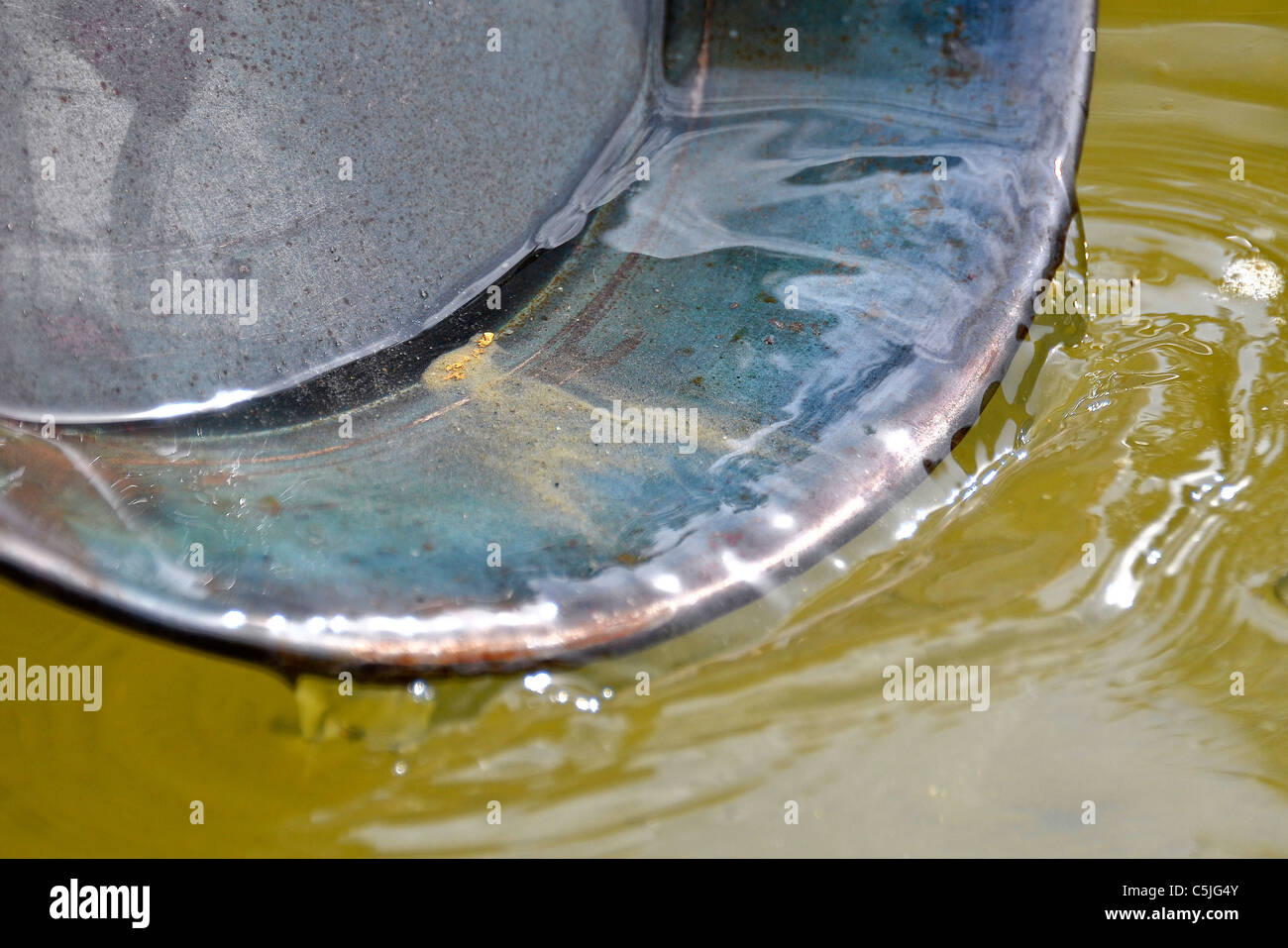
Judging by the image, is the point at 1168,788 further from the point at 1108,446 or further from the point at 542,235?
the point at 542,235

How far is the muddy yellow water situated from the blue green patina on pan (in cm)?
16

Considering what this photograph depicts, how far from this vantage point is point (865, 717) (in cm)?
125

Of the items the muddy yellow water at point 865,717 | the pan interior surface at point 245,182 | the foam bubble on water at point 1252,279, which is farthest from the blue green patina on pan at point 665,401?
the foam bubble on water at point 1252,279

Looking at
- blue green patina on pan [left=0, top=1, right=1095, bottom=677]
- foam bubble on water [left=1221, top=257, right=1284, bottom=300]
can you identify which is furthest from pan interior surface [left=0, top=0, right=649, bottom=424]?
foam bubble on water [left=1221, top=257, right=1284, bottom=300]

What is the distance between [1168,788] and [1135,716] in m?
0.09

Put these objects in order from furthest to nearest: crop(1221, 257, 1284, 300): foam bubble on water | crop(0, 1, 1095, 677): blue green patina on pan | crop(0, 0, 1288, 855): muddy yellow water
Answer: crop(1221, 257, 1284, 300): foam bubble on water < crop(0, 0, 1288, 855): muddy yellow water < crop(0, 1, 1095, 677): blue green patina on pan

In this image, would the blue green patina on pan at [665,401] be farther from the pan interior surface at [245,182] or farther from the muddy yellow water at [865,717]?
the muddy yellow water at [865,717]

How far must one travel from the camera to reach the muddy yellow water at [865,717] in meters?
1.17

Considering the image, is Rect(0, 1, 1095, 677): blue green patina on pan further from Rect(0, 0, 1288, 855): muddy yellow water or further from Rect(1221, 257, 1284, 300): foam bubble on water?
Rect(1221, 257, 1284, 300): foam bubble on water

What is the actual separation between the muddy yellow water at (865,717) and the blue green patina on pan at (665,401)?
0.16 m

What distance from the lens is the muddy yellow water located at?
3.85ft

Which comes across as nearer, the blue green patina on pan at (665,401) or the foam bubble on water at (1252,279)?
the blue green patina on pan at (665,401)

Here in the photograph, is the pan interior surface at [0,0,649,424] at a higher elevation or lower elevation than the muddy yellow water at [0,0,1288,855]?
higher

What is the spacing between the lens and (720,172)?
1.54m
